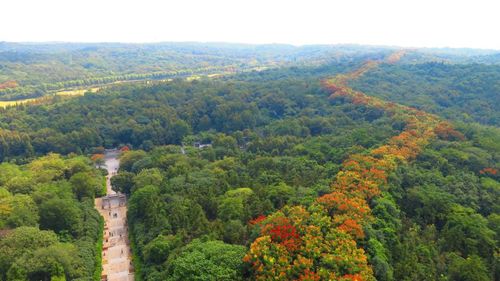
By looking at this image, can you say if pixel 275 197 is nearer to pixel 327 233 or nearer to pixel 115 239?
pixel 327 233

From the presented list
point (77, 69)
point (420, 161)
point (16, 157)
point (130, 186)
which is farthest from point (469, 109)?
point (77, 69)

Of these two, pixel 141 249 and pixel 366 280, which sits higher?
pixel 366 280

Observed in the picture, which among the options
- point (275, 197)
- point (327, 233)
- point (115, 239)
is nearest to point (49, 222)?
point (115, 239)

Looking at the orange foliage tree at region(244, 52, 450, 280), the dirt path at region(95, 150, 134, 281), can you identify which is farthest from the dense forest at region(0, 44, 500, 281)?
the dirt path at region(95, 150, 134, 281)

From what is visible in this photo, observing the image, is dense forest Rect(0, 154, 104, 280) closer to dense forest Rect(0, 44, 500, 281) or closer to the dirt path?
dense forest Rect(0, 44, 500, 281)

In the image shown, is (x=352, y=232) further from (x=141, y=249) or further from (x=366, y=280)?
(x=141, y=249)

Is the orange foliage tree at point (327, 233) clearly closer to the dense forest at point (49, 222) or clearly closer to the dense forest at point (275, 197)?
the dense forest at point (275, 197)
